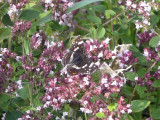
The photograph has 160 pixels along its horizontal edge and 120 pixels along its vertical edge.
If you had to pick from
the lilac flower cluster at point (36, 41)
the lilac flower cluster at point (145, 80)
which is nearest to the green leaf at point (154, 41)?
the lilac flower cluster at point (145, 80)

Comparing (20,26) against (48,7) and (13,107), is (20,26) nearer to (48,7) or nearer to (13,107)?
(48,7)

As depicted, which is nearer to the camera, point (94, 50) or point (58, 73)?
point (94, 50)

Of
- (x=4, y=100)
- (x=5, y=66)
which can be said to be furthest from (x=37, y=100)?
(x=5, y=66)

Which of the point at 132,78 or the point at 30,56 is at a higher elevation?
the point at 30,56

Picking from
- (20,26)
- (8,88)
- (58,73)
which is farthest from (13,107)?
(20,26)

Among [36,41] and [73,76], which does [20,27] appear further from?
[73,76]

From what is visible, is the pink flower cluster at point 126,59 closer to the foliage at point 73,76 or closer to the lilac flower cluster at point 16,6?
the foliage at point 73,76
